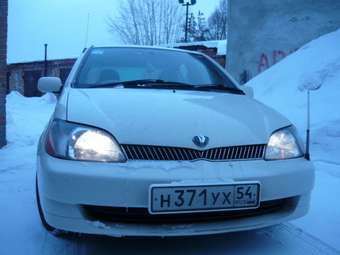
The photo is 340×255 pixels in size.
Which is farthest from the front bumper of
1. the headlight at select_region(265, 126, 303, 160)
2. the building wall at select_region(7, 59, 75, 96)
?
the building wall at select_region(7, 59, 75, 96)

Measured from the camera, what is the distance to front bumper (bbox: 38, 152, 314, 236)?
7.77 ft

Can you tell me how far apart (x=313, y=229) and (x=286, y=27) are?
10514 millimetres

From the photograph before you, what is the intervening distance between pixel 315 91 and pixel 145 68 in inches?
194

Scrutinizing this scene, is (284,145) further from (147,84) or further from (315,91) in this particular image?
(315,91)

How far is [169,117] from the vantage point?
2730 mm

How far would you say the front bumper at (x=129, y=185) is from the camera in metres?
2.37

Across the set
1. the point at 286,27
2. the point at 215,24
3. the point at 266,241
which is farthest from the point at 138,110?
the point at 215,24

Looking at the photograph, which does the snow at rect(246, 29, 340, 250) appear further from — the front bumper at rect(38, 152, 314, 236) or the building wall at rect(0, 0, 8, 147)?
the building wall at rect(0, 0, 8, 147)

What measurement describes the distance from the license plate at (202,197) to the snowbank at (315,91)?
325 centimetres

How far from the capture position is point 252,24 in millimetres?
13914

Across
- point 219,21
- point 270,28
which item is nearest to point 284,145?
point 270,28

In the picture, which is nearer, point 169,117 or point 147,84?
point 169,117

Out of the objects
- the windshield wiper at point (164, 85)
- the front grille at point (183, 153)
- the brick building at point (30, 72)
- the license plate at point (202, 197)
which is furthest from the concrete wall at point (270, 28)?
the brick building at point (30, 72)

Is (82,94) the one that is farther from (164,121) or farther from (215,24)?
(215,24)
